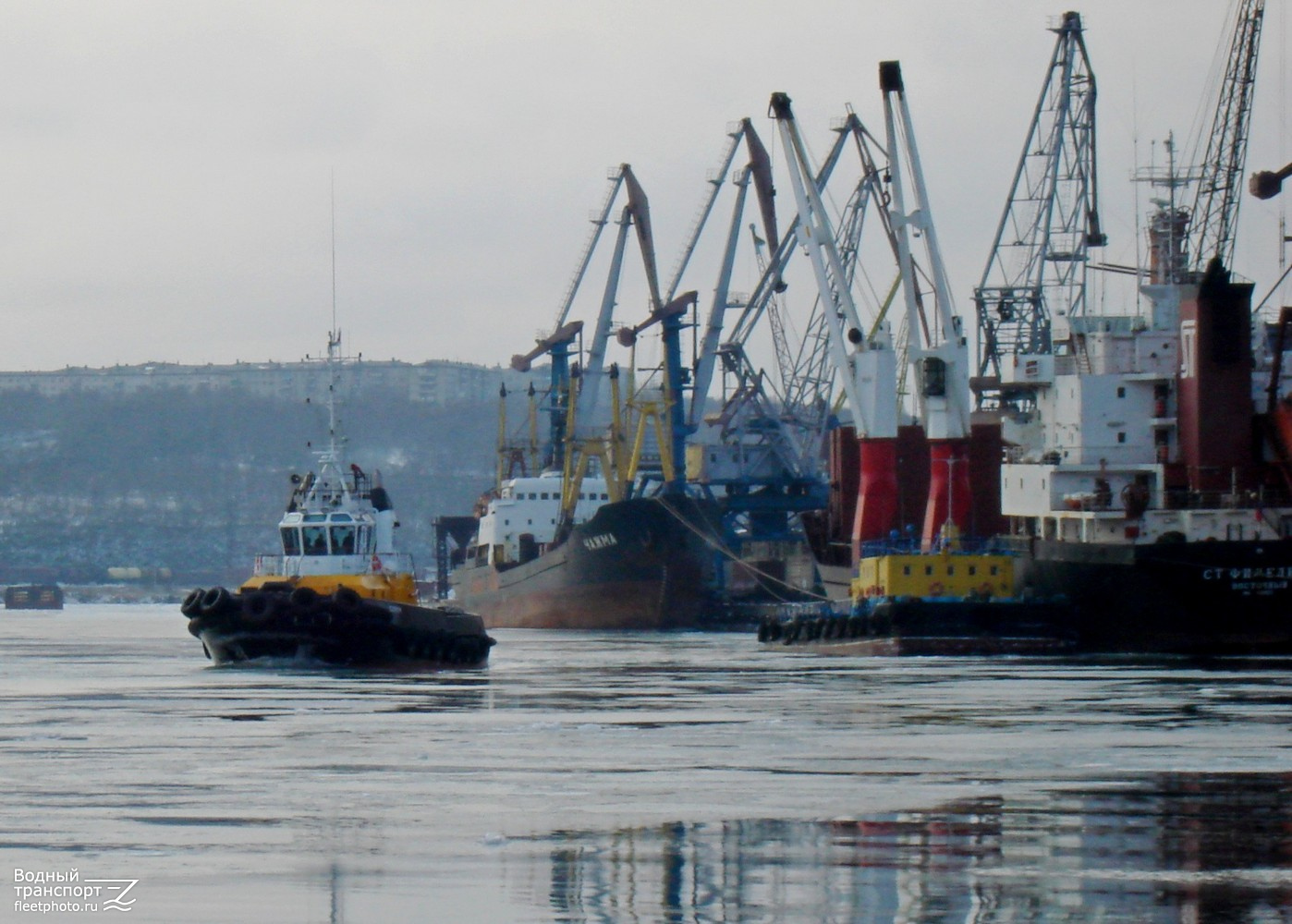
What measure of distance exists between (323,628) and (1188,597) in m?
21.6

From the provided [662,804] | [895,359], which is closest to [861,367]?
[895,359]

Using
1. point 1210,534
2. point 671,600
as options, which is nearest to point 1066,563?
point 1210,534

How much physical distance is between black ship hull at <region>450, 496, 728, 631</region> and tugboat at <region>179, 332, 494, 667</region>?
41793 mm

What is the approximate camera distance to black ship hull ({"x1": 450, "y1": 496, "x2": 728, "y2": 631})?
310ft

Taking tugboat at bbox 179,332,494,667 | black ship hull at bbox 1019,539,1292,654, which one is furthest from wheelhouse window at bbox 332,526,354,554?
black ship hull at bbox 1019,539,1292,654

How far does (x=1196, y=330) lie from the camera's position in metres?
58.1

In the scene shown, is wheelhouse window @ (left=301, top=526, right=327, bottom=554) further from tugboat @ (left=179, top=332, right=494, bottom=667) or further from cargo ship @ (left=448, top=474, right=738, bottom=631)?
cargo ship @ (left=448, top=474, right=738, bottom=631)

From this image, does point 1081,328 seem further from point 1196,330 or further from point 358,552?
point 358,552

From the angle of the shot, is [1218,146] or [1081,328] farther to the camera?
[1218,146]

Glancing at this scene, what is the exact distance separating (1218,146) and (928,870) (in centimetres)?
6163

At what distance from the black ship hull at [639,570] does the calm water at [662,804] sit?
5549cm

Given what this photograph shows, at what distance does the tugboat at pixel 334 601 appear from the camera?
45.8 m

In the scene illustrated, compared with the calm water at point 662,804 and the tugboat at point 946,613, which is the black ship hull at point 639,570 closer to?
the tugboat at point 946,613

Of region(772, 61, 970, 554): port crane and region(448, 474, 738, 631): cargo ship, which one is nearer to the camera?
region(772, 61, 970, 554): port crane
